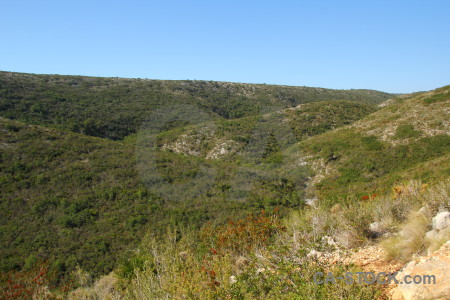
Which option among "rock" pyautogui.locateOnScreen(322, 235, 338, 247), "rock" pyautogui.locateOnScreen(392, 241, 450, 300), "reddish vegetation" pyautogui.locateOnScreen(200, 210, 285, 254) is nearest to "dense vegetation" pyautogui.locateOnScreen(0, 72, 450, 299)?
"reddish vegetation" pyautogui.locateOnScreen(200, 210, 285, 254)

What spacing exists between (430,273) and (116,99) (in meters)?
47.9

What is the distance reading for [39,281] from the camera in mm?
6867

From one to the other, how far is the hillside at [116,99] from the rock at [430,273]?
34.4 m

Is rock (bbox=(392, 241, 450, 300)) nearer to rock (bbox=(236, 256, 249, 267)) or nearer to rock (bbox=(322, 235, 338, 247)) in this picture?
rock (bbox=(322, 235, 338, 247))

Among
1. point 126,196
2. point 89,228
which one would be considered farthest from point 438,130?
point 89,228

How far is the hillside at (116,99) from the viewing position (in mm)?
34406

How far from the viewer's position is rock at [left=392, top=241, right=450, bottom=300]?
268 centimetres

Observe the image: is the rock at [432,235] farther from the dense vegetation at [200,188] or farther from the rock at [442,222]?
the dense vegetation at [200,188]

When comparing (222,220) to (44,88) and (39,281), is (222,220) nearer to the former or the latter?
(39,281)

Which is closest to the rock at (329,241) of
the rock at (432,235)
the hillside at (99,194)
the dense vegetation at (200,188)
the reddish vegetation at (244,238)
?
the dense vegetation at (200,188)

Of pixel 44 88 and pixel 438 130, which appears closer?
pixel 438 130

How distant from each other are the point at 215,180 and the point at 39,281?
13.1 metres

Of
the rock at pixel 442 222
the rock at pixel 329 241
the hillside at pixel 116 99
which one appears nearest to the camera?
the rock at pixel 442 222

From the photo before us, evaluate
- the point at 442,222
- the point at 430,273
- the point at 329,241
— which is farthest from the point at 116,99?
the point at 430,273
